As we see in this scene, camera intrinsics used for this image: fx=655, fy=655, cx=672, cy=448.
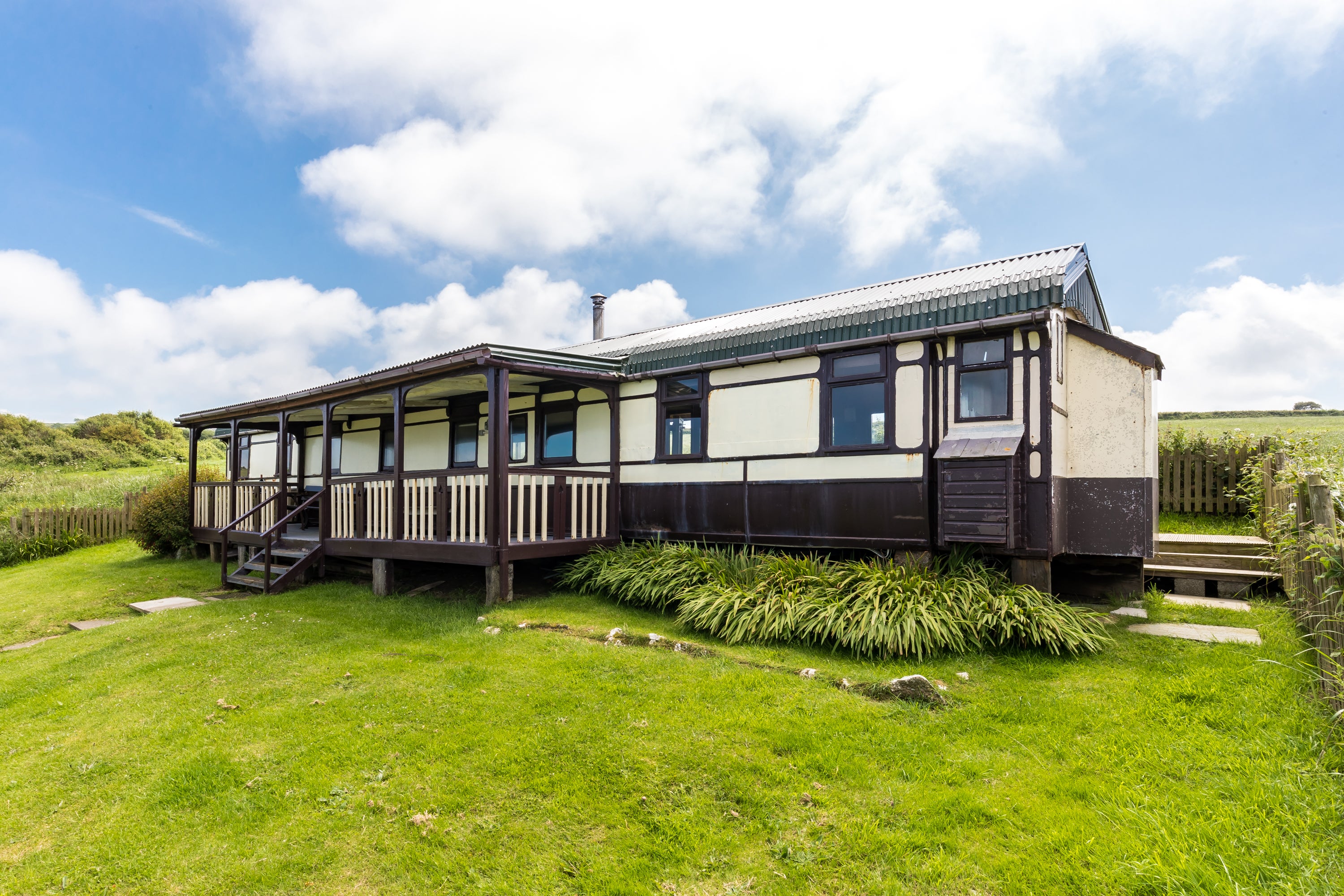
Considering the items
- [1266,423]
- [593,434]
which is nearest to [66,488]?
[593,434]

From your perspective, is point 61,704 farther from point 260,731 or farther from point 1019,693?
point 1019,693

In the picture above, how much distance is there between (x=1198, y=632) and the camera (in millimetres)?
6035

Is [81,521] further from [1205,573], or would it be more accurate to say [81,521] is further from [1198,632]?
[1205,573]

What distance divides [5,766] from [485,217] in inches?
394

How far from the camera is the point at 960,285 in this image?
7395 millimetres

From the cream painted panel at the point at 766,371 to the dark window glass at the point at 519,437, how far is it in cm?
410

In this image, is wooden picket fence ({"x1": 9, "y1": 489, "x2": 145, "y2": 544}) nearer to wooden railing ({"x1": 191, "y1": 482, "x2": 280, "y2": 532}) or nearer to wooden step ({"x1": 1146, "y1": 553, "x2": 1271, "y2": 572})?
wooden railing ({"x1": 191, "y1": 482, "x2": 280, "y2": 532})

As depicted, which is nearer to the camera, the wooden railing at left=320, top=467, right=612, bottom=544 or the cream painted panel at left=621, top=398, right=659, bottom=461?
the wooden railing at left=320, top=467, right=612, bottom=544

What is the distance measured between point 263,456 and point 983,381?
16.6m

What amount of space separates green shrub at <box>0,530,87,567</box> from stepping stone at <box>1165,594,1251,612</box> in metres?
22.6

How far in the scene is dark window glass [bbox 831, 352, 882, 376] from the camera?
25.5ft

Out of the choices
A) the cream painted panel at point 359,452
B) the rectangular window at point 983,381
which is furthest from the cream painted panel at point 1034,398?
the cream painted panel at point 359,452

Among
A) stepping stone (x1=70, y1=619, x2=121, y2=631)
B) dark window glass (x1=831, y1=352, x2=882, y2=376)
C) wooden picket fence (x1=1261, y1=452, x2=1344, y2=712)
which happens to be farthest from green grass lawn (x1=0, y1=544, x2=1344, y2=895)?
dark window glass (x1=831, y1=352, x2=882, y2=376)

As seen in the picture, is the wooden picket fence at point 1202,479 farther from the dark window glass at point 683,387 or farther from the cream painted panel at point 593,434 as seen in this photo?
the cream painted panel at point 593,434
